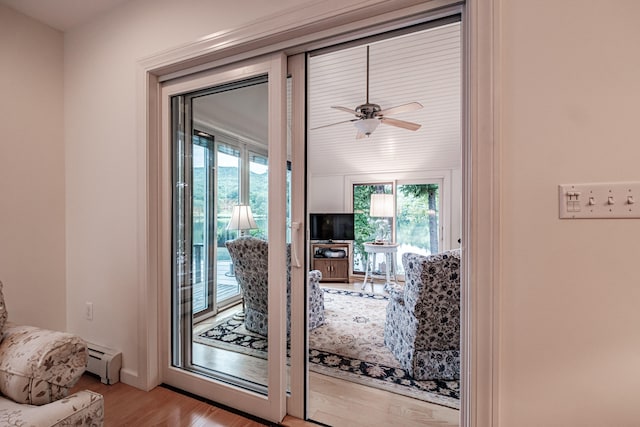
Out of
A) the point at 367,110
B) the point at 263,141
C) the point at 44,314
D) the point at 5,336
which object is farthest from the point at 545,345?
the point at 44,314

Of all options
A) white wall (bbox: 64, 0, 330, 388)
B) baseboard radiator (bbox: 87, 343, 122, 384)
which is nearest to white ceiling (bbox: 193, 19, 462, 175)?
white wall (bbox: 64, 0, 330, 388)

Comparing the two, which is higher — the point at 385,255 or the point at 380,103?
the point at 380,103

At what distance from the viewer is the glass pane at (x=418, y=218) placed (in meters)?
5.34

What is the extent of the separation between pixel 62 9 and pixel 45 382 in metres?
2.33

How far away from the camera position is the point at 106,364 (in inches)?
76.6

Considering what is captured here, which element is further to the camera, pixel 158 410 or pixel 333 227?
pixel 333 227

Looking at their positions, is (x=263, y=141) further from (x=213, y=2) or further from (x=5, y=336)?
(x=5, y=336)

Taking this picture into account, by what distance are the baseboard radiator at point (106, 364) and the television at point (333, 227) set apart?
12.9 ft

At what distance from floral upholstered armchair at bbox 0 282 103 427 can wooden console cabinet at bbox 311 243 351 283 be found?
4484 millimetres

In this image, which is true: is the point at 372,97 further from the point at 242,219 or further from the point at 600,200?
the point at 600,200

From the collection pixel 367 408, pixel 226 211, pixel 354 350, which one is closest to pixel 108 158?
pixel 226 211

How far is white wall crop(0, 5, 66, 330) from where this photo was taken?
193 centimetres

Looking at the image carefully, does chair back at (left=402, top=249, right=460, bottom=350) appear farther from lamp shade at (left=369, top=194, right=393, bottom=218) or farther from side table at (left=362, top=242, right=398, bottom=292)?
lamp shade at (left=369, top=194, right=393, bottom=218)

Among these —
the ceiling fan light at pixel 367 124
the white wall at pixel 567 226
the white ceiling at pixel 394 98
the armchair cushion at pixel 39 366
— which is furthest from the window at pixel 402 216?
the armchair cushion at pixel 39 366
